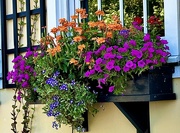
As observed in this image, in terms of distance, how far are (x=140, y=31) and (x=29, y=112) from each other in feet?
5.59

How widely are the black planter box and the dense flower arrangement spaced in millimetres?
54

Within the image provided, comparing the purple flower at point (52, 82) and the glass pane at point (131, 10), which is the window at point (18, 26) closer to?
the glass pane at point (131, 10)

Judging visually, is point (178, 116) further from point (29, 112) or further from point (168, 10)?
point (29, 112)

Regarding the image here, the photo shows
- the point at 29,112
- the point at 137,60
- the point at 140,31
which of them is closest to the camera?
the point at 137,60

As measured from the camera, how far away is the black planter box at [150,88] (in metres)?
3.21

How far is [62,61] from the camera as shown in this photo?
3.53m

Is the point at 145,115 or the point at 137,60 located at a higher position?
the point at 137,60

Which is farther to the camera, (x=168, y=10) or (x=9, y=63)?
(x=9, y=63)

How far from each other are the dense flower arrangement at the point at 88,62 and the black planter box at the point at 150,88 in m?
0.05

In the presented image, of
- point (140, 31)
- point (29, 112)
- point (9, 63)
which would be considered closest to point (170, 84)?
point (140, 31)

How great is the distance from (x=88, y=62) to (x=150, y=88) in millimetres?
508

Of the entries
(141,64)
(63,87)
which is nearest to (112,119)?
(63,87)

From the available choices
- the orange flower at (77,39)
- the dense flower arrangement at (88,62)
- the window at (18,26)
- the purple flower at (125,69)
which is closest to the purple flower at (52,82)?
the dense flower arrangement at (88,62)

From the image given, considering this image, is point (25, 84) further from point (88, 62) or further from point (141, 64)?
point (141, 64)
